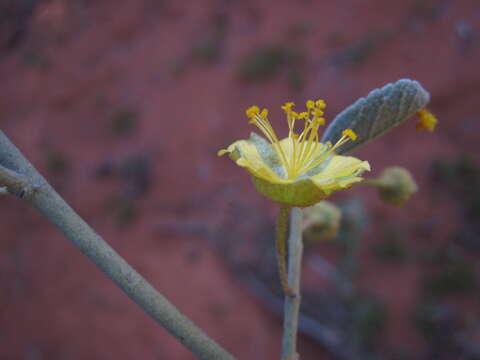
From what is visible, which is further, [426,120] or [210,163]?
[210,163]

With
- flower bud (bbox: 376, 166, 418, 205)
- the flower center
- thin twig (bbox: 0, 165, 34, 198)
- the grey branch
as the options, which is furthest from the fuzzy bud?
thin twig (bbox: 0, 165, 34, 198)

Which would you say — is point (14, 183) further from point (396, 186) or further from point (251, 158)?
point (396, 186)

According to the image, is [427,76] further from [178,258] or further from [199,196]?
[178,258]

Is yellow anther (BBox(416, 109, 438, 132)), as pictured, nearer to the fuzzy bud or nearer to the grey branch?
the fuzzy bud

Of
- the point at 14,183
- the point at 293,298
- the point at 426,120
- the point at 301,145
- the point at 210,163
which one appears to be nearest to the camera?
the point at 14,183

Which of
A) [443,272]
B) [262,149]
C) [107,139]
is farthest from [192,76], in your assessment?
[262,149]

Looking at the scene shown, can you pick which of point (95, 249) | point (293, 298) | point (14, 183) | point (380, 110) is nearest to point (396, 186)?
point (380, 110)
